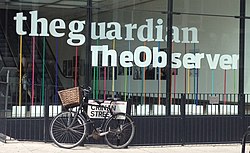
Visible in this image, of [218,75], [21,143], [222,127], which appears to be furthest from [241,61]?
[21,143]

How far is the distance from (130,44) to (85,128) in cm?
253

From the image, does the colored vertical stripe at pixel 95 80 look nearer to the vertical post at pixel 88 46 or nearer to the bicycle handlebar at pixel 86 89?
the vertical post at pixel 88 46

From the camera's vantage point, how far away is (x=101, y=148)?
33.1 ft

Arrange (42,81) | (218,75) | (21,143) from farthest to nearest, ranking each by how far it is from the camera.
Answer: (218,75), (42,81), (21,143)

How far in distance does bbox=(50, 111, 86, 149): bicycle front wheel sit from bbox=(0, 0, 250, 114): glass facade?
124 centimetres

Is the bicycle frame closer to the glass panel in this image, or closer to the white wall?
the white wall

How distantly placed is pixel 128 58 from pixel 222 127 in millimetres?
2660

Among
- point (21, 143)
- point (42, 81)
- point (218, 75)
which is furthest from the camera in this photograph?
point (218, 75)

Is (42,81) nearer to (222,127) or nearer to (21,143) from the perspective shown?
(21,143)

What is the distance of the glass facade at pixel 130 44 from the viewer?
10898 millimetres

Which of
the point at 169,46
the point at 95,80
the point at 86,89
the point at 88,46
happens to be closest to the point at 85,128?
the point at 86,89

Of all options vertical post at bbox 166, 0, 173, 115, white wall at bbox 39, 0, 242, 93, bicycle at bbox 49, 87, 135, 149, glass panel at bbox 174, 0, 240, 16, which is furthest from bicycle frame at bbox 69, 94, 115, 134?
glass panel at bbox 174, 0, 240, 16

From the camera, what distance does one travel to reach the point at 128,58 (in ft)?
37.4

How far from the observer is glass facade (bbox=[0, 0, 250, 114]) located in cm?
1090
